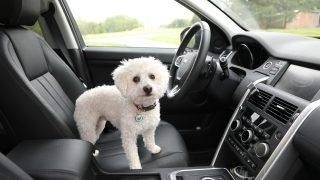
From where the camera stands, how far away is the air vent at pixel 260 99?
1851 mm

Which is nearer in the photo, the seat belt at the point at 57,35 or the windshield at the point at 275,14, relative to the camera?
the windshield at the point at 275,14

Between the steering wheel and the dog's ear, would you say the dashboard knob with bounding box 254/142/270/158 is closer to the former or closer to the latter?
the steering wheel

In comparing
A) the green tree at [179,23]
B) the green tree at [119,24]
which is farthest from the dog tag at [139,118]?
the green tree at [119,24]

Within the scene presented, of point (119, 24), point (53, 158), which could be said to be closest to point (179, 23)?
point (119, 24)

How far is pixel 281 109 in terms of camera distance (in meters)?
1.69

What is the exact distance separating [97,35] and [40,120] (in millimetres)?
1955

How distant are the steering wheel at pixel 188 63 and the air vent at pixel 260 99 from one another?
330 mm

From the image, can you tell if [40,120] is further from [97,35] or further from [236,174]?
[97,35]

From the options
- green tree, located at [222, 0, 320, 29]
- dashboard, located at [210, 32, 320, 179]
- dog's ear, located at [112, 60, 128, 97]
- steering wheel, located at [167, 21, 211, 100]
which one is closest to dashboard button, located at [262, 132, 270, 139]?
dashboard, located at [210, 32, 320, 179]

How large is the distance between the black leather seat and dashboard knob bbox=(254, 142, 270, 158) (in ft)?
1.68

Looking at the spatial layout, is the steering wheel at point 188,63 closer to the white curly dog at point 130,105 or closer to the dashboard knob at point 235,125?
the white curly dog at point 130,105

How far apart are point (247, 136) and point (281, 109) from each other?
0.83 feet

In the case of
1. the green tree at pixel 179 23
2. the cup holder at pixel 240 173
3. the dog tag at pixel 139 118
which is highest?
the green tree at pixel 179 23

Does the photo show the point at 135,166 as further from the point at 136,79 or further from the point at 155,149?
the point at 136,79
